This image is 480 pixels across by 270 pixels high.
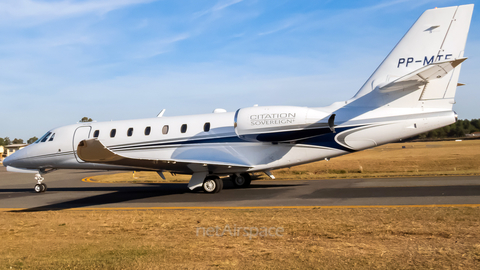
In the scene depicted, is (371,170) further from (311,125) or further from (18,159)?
(18,159)

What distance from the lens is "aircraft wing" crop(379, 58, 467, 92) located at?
1046 centimetres

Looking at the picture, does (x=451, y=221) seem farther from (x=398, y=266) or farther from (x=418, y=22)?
(x=418, y=22)

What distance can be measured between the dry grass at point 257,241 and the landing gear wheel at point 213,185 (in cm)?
498

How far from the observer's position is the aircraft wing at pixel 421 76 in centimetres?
1046

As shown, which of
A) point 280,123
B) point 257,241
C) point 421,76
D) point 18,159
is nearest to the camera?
point 257,241

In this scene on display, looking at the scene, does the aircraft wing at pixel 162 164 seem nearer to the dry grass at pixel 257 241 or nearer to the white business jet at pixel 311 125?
the white business jet at pixel 311 125

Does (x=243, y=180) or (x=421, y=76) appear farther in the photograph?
(x=243, y=180)

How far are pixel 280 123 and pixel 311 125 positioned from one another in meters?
1.09

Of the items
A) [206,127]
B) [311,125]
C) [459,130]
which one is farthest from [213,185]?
[459,130]

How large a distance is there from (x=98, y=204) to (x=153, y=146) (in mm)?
3538

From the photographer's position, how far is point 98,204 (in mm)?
13422

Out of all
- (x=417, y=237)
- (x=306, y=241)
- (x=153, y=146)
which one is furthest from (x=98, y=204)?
(x=417, y=237)

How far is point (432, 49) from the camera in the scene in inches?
504

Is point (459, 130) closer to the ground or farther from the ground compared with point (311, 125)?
farther from the ground
